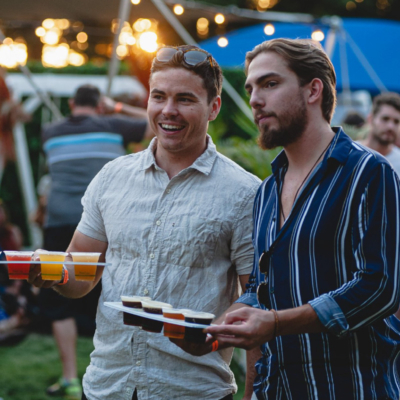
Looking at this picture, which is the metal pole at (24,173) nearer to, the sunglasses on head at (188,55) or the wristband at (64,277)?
the wristband at (64,277)

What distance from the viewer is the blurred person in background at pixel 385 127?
6238mm

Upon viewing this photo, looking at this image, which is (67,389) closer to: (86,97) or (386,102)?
(86,97)

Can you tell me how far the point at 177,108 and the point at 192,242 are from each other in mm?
573

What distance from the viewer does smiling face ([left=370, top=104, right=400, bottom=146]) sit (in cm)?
625

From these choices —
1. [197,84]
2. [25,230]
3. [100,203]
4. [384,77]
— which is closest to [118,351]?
[100,203]

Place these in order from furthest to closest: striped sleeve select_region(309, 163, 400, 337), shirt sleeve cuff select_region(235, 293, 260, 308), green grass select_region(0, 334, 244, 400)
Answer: green grass select_region(0, 334, 244, 400) → shirt sleeve cuff select_region(235, 293, 260, 308) → striped sleeve select_region(309, 163, 400, 337)

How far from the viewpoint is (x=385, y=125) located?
6.32 m

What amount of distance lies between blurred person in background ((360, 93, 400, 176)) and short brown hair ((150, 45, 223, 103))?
144 inches

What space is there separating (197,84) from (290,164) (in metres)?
0.55

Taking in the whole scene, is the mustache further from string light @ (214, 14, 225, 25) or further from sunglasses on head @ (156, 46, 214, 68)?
string light @ (214, 14, 225, 25)

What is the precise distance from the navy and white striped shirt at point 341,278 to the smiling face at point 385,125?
4070mm

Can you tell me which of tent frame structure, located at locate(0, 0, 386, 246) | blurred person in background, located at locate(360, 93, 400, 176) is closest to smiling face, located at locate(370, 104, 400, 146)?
blurred person in background, located at locate(360, 93, 400, 176)

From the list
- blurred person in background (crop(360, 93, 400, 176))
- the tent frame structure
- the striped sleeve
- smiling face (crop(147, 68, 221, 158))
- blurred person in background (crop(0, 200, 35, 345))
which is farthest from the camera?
the tent frame structure

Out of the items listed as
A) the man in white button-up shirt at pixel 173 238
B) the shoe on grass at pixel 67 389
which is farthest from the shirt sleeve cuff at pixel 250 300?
the shoe on grass at pixel 67 389
